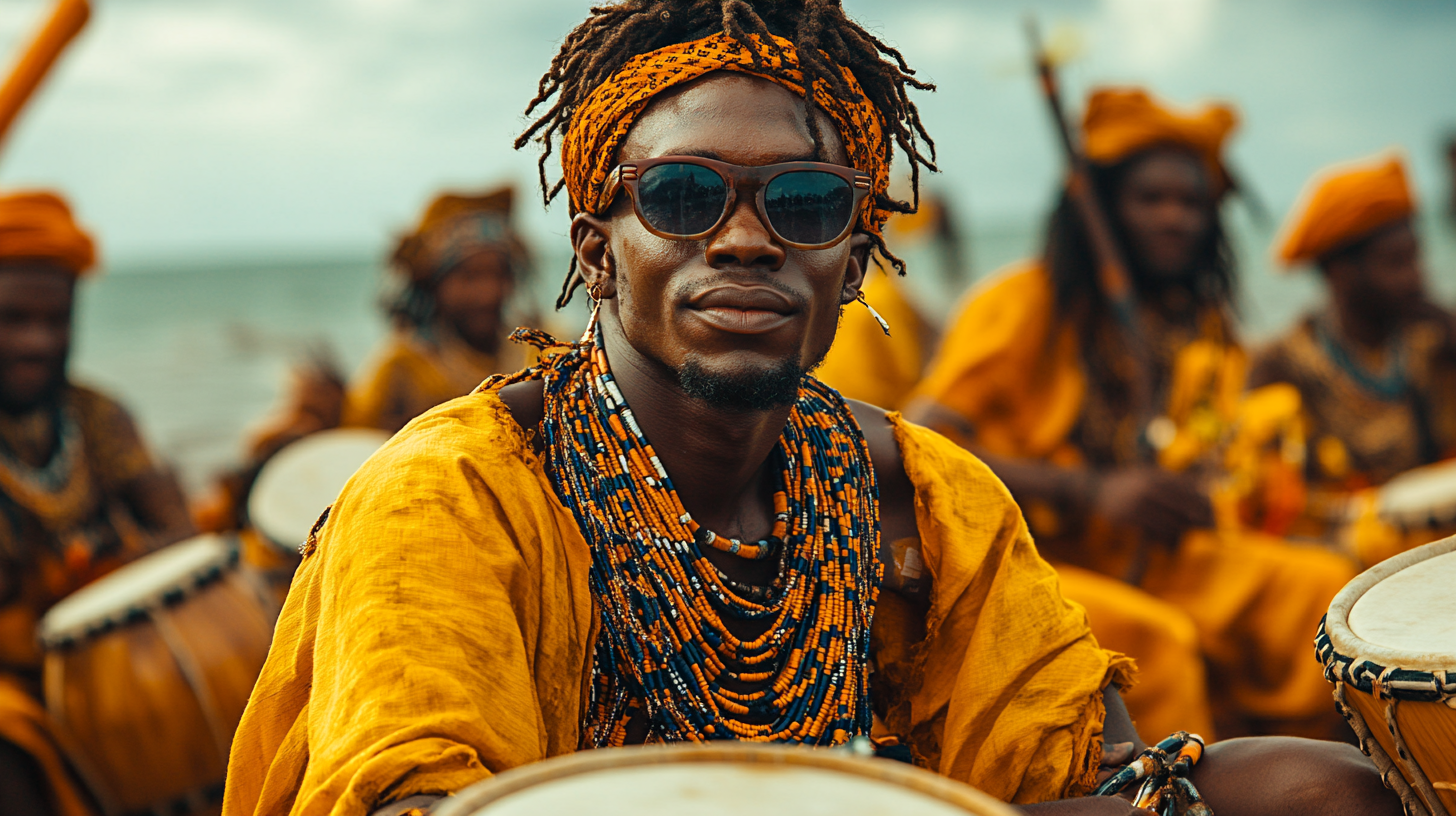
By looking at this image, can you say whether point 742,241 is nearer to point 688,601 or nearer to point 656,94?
point 656,94

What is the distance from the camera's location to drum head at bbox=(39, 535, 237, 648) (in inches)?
183

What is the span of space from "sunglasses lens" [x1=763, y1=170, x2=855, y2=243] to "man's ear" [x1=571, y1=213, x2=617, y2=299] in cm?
31

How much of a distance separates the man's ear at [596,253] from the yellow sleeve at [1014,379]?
306cm

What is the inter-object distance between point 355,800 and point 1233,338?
4.72 meters

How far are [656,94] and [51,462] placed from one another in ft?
14.0

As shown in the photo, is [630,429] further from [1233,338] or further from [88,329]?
[88,329]

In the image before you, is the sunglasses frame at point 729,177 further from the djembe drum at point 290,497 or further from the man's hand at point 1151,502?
the man's hand at point 1151,502

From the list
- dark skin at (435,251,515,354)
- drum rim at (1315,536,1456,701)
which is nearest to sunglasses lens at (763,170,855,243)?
drum rim at (1315,536,1456,701)

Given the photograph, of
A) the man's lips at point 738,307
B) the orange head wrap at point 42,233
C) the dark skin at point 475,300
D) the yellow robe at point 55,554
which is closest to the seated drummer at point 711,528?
the man's lips at point 738,307

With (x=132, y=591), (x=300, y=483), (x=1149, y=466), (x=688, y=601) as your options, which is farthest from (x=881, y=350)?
(x=688, y=601)

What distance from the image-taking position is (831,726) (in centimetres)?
250

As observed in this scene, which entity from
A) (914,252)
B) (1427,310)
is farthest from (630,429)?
(914,252)

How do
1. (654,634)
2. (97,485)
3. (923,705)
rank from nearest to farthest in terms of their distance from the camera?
(654,634) < (923,705) < (97,485)

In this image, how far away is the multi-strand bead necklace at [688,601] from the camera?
2.37 m
